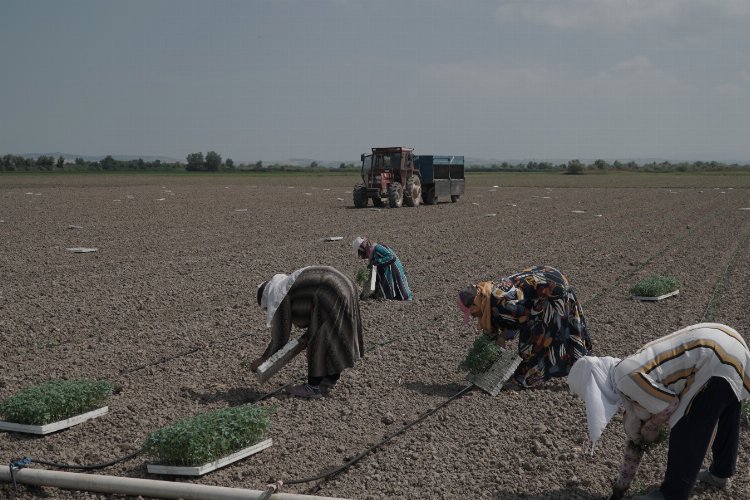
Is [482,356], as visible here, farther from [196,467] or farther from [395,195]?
[395,195]

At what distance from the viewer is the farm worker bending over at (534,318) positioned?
6.91 m

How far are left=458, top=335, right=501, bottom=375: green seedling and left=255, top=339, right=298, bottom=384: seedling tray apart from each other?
1.54 meters

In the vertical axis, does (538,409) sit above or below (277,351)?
below

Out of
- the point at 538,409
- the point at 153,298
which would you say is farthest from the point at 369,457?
the point at 153,298

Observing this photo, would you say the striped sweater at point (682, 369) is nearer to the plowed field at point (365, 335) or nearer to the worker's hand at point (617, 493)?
the worker's hand at point (617, 493)

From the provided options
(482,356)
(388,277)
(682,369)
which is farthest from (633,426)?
(388,277)

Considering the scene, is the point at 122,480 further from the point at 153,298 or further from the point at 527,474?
the point at 153,298

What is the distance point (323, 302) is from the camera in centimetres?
676

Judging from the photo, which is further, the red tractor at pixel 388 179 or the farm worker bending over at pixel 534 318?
the red tractor at pixel 388 179

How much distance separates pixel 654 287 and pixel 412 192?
1834 cm

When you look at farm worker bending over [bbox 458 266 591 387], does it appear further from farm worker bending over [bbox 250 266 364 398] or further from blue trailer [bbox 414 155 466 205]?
blue trailer [bbox 414 155 466 205]

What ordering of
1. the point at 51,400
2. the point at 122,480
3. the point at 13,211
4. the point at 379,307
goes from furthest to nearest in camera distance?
the point at 13,211, the point at 379,307, the point at 51,400, the point at 122,480

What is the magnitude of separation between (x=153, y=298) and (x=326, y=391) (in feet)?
16.5

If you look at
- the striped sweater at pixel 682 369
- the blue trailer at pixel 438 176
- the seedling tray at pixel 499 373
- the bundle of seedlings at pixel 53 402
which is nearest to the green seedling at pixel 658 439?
the striped sweater at pixel 682 369
